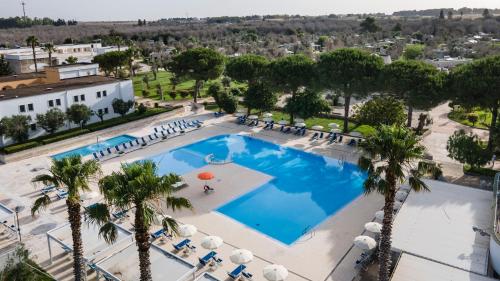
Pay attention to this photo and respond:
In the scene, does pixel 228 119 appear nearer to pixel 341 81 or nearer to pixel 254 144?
pixel 254 144

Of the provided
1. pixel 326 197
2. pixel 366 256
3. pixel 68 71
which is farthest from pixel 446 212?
pixel 68 71

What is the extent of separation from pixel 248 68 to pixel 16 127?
83.4ft

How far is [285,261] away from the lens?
21.4 meters

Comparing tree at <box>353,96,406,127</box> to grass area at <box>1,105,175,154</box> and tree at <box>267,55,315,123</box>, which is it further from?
grass area at <box>1,105,175,154</box>

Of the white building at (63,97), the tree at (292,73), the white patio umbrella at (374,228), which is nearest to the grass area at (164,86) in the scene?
the white building at (63,97)

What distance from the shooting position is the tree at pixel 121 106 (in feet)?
154

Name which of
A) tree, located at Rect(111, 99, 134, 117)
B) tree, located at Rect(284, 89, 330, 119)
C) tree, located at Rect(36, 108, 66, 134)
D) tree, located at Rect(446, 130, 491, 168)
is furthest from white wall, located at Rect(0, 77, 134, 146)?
tree, located at Rect(446, 130, 491, 168)

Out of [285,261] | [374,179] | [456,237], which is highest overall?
[374,179]

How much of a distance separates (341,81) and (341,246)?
21.8 m

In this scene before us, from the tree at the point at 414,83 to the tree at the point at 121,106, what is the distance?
2865 centimetres

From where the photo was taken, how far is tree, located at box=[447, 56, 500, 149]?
32.7m

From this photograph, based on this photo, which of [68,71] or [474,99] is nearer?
[474,99]

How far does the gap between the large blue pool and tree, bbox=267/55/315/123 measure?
760 centimetres

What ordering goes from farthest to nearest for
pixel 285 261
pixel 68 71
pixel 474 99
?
pixel 68 71 → pixel 474 99 → pixel 285 261
